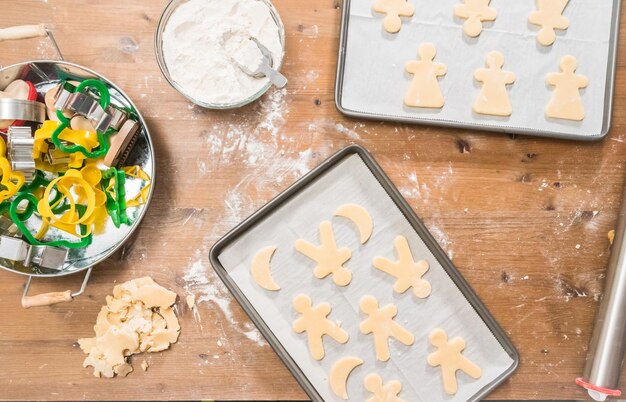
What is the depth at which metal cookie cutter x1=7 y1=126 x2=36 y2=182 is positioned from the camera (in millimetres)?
719

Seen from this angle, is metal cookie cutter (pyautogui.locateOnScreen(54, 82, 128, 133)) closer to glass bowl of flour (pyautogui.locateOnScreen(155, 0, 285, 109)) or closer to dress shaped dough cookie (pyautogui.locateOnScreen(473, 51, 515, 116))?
glass bowl of flour (pyautogui.locateOnScreen(155, 0, 285, 109))

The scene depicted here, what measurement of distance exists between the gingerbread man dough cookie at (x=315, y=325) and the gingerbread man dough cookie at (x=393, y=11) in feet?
1.44

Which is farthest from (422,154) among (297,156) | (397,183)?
(297,156)

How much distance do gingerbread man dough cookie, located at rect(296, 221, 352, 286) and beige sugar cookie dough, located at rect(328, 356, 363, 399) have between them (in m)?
0.12

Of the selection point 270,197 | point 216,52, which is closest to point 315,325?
point 270,197

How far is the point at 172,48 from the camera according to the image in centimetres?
78

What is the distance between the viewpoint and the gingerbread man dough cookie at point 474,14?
811 mm

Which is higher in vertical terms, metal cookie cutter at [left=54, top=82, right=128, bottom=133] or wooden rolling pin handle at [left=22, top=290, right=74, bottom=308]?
metal cookie cutter at [left=54, top=82, right=128, bottom=133]

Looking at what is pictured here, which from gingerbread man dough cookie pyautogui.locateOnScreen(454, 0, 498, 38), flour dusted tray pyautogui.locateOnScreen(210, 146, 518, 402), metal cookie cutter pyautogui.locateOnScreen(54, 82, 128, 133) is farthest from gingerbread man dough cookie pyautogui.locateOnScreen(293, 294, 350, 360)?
gingerbread man dough cookie pyautogui.locateOnScreen(454, 0, 498, 38)

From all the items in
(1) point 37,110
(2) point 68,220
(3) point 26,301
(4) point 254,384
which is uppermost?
(1) point 37,110

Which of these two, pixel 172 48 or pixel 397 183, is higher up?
pixel 172 48

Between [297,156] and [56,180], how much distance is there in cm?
35

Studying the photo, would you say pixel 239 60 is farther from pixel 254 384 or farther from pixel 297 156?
pixel 254 384

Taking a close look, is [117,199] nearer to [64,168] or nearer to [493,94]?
[64,168]
